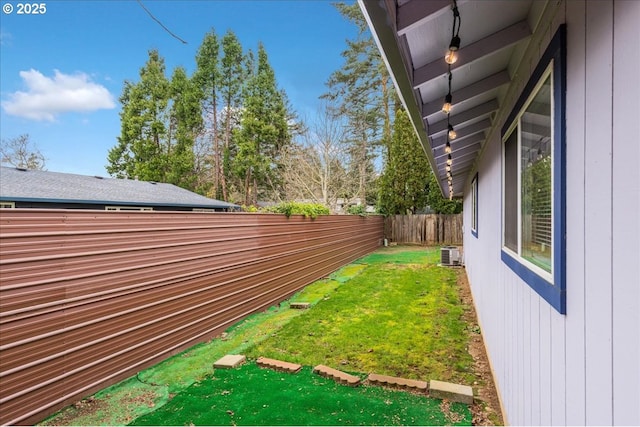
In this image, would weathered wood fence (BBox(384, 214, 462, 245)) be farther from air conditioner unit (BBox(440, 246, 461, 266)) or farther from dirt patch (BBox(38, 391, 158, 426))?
dirt patch (BBox(38, 391, 158, 426))

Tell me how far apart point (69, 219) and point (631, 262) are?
380 centimetres

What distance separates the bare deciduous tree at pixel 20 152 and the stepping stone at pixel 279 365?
2393 centimetres

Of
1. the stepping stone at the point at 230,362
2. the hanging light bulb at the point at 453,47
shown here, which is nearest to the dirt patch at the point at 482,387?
the stepping stone at the point at 230,362

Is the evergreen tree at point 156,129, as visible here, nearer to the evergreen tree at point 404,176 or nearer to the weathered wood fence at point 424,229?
the evergreen tree at point 404,176

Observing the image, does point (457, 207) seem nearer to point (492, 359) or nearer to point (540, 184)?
point (492, 359)

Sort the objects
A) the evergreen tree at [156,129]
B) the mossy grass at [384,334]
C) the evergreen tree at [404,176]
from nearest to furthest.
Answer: the mossy grass at [384,334] → the evergreen tree at [404,176] → the evergreen tree at [156,129]

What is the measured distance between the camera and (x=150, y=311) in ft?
12.7

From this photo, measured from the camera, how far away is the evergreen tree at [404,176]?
18234mm

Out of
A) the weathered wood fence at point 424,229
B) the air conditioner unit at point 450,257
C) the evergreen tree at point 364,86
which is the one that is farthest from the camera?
the evergreen tree at point 364,86

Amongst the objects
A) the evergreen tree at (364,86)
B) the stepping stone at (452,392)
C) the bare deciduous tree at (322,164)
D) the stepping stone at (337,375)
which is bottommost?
the stepping stone at (337,375)

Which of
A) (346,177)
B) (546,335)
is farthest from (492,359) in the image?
(346,177)

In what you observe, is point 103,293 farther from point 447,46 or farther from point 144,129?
point 144,129

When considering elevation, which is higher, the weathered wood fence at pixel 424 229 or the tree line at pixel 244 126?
the tree line at pixel 244 126

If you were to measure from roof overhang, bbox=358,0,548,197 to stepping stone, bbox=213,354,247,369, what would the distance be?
10.2 ft
